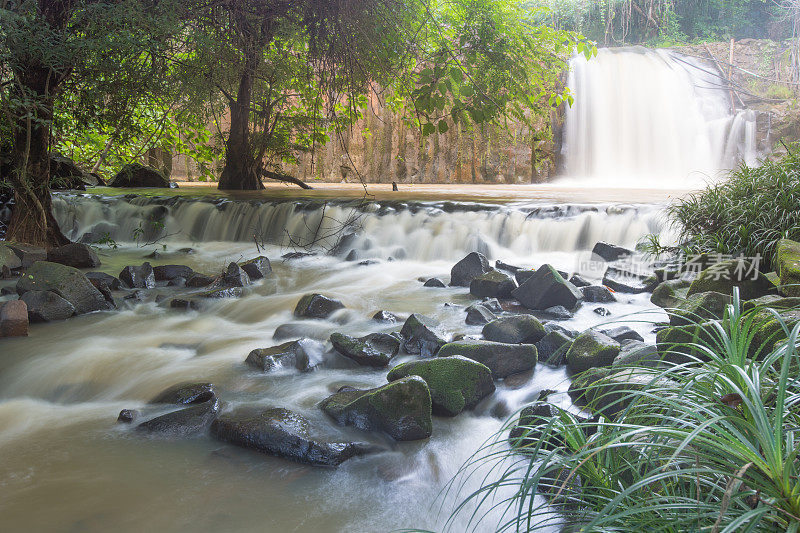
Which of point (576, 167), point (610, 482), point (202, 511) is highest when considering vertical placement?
point (576, 167)

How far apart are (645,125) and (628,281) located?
14913mm

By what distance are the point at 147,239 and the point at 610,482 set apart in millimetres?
8833

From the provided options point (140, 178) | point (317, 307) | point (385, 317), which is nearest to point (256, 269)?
point (317, 307)

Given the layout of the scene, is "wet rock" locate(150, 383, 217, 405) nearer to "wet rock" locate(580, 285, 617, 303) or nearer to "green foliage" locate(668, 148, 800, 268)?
"wet rock" locate(580, 285, 617, 303)

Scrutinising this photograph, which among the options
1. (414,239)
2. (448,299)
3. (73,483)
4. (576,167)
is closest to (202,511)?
(73,483)

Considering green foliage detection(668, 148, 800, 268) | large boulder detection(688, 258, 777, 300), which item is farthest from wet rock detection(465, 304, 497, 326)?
green foliage detection(668, 148, 800, 268)

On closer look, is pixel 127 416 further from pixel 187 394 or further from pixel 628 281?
pixel 628 281

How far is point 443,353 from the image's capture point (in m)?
3.34

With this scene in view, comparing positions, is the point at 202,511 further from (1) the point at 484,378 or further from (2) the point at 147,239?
(2) the point at 147,239

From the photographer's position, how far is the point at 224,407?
292cm

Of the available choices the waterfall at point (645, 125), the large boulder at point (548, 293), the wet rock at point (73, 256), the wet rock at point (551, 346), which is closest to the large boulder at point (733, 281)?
the large boulder at point (548, 293)

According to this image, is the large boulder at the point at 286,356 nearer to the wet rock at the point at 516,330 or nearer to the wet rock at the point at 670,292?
the wet rock at the point at 516,330

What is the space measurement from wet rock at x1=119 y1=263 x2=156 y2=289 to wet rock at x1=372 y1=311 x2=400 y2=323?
256 cm

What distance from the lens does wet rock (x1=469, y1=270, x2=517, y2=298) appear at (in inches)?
204
